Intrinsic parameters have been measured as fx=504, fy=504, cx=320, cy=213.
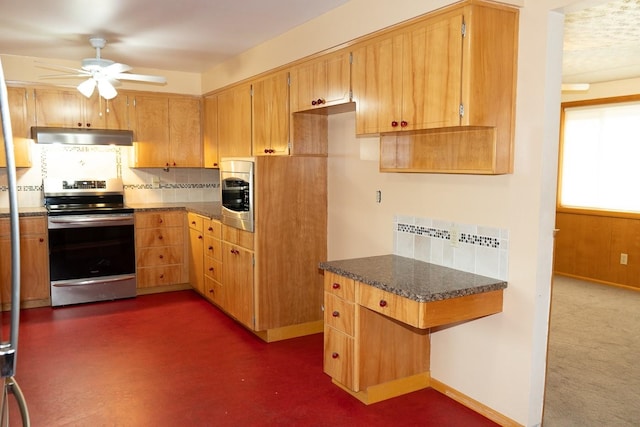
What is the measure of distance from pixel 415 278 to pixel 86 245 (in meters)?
3.79

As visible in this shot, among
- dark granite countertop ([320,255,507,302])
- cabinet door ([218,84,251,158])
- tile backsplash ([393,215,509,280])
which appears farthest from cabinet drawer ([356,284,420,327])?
cabinet door ([218,84,251,158])

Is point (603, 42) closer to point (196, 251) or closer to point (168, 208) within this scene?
point (196, 251)

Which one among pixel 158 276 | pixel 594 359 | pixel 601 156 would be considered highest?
pixel 601 156

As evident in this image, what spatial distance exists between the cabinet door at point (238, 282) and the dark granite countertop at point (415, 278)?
1.18 meters

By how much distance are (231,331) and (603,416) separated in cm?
287

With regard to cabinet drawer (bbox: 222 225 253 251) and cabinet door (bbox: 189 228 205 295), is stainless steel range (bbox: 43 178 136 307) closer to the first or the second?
cabinet door (bbox: 189 228 205 295)

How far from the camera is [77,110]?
5.45 meters

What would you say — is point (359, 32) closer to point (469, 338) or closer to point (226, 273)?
point (469, 338)

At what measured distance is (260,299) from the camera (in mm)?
4078

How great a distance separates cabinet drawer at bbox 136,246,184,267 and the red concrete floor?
86 centimetres

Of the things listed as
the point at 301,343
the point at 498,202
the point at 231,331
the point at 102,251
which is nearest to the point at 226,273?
the point at 231,331

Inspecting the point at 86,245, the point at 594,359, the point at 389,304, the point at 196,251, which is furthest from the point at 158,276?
the point at 594,359

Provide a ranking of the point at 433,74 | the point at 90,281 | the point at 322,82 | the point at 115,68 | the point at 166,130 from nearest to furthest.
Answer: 1. the point at 433,74
2. the point at 322,82
3. the point at 115,68
4. the point at 90,281
5. the point at 166,130

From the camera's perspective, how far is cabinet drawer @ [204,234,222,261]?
15.9 feet
